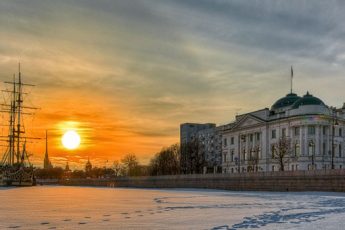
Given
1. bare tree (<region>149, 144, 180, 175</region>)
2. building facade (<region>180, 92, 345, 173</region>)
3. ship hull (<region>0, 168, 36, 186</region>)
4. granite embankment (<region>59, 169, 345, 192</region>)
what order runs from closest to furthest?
1. granite embankment (<region>59, 169, 345, 192</region>)
2. building facade (<region>180, 92, 345, 173</region>)
3. ship hull (<region>0, 168, 36, 186</region>)
4. bare tree (<region>149, 144, 180, 175</region>)

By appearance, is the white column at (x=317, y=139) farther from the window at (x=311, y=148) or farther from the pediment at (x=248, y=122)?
the pediment at (x=248, y=122)

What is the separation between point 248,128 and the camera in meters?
157

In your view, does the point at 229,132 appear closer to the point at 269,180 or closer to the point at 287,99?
the point at 287,99

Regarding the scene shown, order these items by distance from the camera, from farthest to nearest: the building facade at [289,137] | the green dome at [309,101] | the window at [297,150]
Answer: the window at [297,150], the green dome at [309,101], the building facade at [289,137]

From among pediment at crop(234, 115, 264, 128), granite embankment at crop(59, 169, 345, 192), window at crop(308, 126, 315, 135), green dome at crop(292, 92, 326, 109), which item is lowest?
granite embankment at crop(59, 169, 345, 192)

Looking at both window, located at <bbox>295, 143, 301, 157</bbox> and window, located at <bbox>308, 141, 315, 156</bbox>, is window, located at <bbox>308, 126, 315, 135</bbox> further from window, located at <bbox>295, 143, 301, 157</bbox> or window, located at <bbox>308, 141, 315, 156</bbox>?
window, located at <bbox>295, 143, 301, 157</bbox>

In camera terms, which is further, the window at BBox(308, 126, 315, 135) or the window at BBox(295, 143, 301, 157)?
the window at BBox(295, 143, 301, 157)

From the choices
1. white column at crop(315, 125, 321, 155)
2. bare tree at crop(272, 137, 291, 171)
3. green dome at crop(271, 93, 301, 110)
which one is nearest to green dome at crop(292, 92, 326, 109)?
white column at crop(315, 125, 321, 155)

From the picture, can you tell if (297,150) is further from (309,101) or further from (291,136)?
(309,101)

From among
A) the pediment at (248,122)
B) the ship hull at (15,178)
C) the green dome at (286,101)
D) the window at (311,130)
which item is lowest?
the ship hull at (15,178)

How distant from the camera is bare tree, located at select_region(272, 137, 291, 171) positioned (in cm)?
12653

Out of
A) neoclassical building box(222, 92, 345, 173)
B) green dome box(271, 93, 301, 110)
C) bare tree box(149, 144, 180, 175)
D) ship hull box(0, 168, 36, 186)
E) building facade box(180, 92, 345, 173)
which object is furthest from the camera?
bare tree box(149, 144, 180, 175)

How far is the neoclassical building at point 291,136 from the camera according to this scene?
129875mm

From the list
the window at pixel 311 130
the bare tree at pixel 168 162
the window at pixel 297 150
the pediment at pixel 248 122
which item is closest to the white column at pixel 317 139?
the window at pixel 311 130
